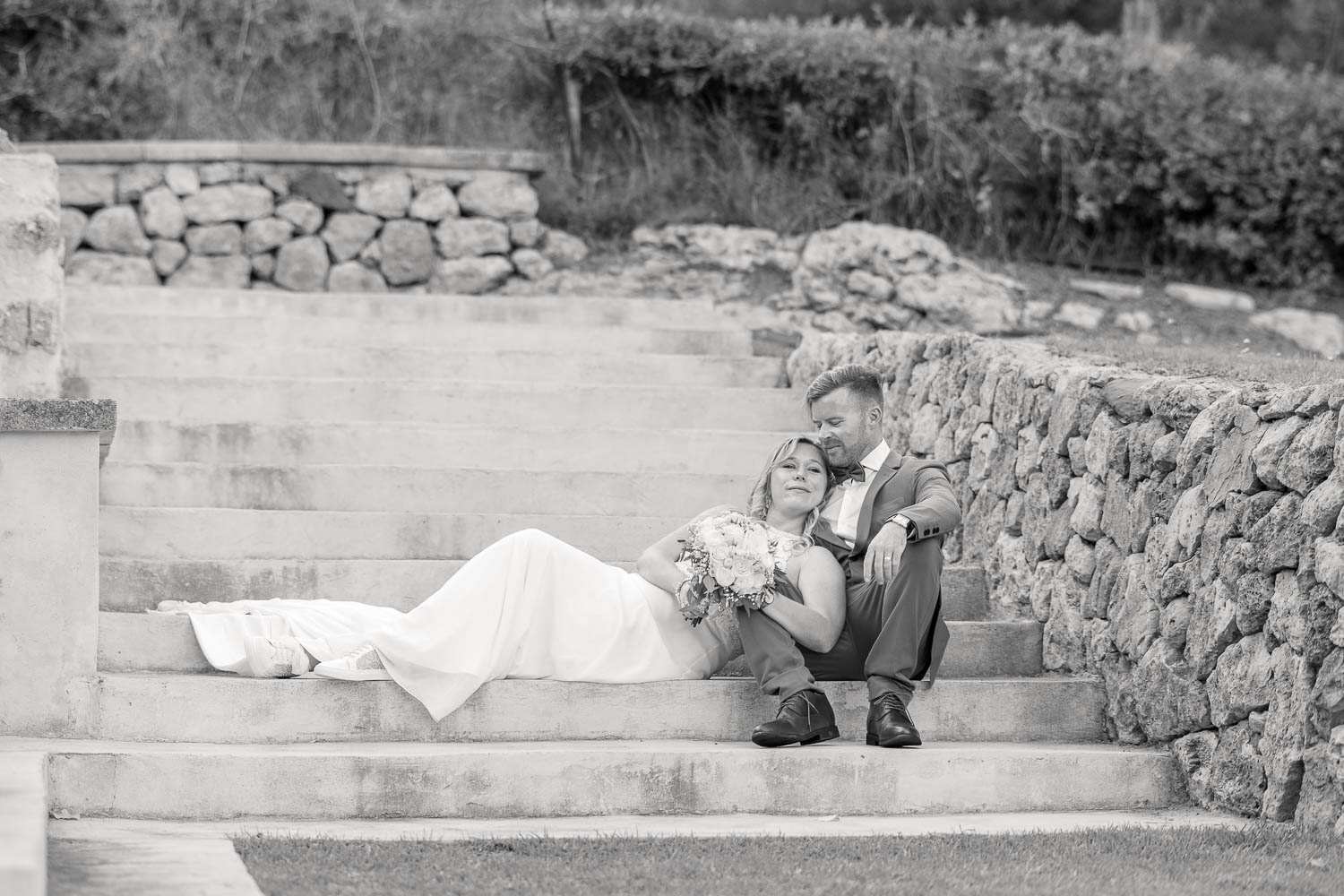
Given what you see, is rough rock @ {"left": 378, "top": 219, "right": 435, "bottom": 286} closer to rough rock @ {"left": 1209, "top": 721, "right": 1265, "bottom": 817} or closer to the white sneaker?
the white sneaker

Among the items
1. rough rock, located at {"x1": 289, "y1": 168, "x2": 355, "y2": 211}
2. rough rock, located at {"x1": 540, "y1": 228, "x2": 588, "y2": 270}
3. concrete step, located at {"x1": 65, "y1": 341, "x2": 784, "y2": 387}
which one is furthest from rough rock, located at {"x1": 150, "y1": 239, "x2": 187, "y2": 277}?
rough rock, located at {"x1": 540, "y1": 228, "x2": 588, "y2": 270}

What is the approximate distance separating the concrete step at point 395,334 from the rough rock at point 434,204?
1.77 meters

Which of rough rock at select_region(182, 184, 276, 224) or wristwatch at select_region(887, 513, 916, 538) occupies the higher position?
rough rock at select_region(182, 184, 276, 224)

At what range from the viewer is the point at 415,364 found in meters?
8.20

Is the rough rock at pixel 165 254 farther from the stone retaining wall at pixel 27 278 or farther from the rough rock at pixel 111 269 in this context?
the stone retaining wall at pixel 27 278

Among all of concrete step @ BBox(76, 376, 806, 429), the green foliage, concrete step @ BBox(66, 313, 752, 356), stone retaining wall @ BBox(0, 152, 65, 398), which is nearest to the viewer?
stone retaining wall @ BBox(0, 152, 65, 398)

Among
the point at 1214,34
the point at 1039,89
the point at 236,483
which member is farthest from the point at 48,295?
the point at 1214,34

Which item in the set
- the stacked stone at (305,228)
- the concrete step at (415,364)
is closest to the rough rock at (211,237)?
the stacked stone at (305,228)

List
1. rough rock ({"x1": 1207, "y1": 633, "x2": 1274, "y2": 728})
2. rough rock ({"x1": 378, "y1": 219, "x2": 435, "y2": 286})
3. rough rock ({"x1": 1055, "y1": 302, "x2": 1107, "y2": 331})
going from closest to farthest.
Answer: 1. rough rock ({"x1": 1207, "y1": 633, "x2": 1274, "y2": 728})
2. rough rock ({"x1": 1055, "y1": 302, "x2": 1107, "y2": 331})
3. rough rock ({"x1": 378, "y1": 219, "x2": 435, "y2": 286})

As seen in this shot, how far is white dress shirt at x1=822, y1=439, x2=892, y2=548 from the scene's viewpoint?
522 centimetres

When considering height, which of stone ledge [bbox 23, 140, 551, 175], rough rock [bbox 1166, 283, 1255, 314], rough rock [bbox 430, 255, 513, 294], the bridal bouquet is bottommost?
the bridal bouquet

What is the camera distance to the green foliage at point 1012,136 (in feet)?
35.1

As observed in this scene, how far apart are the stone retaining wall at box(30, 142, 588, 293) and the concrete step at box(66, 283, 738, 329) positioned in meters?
0.64

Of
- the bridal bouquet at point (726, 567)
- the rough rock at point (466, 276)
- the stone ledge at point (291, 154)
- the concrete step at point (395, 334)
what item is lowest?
the bridal bouquet at point (726, 567)
